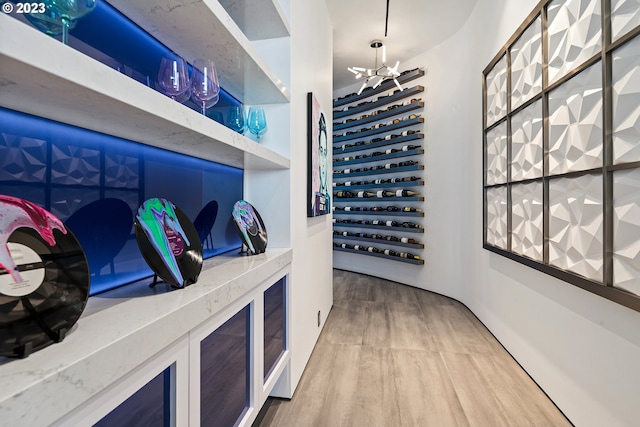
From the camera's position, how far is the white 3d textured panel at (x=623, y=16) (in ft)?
4.49

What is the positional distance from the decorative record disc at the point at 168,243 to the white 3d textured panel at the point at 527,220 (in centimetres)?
214

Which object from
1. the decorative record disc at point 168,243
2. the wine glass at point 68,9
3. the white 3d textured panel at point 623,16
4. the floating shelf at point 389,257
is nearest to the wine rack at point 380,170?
the floating shelf at point 389,257

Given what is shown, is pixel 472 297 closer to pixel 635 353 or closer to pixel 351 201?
pixel 635 353

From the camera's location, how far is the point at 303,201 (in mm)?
2295

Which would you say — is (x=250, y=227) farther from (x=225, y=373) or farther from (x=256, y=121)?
(x=225, y=373)

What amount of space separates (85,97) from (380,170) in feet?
15.6

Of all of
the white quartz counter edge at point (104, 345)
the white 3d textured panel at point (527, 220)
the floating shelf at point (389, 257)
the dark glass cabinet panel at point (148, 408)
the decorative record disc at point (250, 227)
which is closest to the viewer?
the white quartz counter edge at point (104, 345)

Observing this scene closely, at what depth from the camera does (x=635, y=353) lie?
4.56 feet

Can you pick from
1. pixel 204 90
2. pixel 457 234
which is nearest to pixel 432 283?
pixel 457 234

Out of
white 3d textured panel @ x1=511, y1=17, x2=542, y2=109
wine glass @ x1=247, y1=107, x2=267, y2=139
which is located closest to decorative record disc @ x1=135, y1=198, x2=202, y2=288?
wine glass @ x1=247, y1=107, x2=267, y2=139

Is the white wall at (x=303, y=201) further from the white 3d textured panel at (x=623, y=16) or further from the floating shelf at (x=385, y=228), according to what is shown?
the floating shelf at (x=385, y=228)

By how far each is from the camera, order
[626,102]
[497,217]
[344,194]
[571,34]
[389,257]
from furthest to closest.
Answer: [344,194]
[389,257]
[497,217]
[571,34]
[626,102]

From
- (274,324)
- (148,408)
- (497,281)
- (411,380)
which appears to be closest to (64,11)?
(148,408)

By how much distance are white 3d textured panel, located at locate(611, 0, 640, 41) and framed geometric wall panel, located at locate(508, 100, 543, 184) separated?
696 mm
